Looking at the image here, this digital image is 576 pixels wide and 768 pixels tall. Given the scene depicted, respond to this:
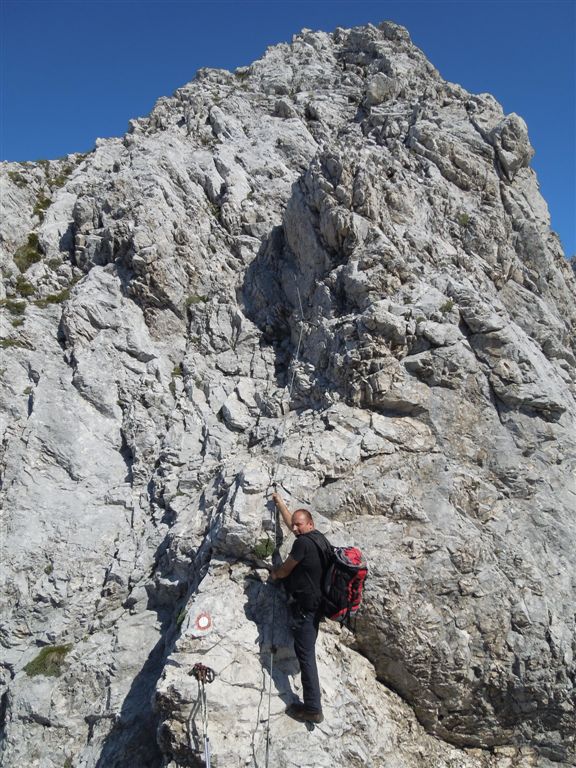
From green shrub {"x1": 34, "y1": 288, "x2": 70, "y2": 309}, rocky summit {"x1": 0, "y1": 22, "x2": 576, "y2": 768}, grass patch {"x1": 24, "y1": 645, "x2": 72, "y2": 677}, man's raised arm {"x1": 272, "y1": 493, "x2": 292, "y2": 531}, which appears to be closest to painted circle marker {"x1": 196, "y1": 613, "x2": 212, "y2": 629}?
rocky summit {"x1": 0, "y1": 22, "x2": 576, "y2": 768}

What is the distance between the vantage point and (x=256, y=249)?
2033 centimetres

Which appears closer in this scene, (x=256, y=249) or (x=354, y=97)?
(x=256, y=249)

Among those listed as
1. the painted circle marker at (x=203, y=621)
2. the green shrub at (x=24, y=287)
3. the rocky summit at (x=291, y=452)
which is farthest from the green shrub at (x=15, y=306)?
the painted circle marker at (x=203, y=621)

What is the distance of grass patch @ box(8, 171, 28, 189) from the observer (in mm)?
24116

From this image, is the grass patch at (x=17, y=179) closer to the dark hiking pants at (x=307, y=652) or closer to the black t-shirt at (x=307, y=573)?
the black t-shirt at (x=307, y=573)

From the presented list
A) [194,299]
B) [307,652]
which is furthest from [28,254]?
[307,652]

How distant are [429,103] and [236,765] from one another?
27333 millimetres

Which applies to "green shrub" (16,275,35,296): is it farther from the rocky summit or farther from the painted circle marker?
the painted circle marker

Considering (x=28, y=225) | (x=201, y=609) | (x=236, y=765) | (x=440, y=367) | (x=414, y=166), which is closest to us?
(x=236, y=765)

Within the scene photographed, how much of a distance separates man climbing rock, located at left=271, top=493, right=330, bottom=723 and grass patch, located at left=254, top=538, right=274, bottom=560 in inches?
43.6

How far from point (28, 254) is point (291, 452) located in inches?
685

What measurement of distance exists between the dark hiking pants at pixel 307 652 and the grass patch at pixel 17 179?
26.2 m

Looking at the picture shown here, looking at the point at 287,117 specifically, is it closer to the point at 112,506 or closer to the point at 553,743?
the point at 112,506

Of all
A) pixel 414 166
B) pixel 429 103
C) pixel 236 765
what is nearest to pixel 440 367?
pixel 236 765
